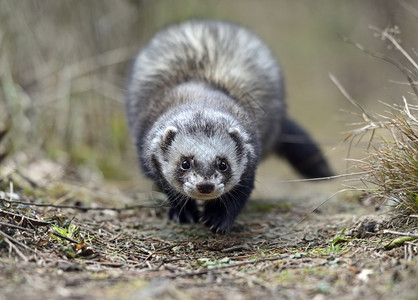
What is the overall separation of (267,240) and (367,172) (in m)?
1.31

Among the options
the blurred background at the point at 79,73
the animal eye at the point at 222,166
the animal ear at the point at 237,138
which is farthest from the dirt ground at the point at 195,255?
the blurred background at the point at 79,73

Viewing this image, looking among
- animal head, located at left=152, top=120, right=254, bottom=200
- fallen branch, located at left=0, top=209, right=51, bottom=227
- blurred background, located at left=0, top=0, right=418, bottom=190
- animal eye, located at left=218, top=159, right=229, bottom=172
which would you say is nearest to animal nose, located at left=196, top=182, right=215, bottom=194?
animal head, located at left=152, top=120, right=254, bottom=200

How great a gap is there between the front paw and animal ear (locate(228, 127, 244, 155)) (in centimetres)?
118

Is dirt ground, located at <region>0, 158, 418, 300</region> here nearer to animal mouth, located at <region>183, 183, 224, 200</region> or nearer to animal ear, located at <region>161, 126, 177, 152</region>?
animal mouth, located at <region>183, 183, 224, 200</region>

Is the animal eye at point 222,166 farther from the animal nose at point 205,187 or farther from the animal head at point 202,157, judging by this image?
the animal nose at point 205,187

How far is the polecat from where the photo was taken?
5305 millimetres

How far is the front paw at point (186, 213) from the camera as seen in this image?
20.7 feet

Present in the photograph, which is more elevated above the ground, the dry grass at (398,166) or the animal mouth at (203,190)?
the dry grass at (398,166)

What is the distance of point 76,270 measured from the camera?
158 inches

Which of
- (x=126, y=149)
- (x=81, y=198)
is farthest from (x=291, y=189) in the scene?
(x=81, y=198)

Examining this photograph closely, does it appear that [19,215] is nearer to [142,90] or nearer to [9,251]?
Answer: [9,251]

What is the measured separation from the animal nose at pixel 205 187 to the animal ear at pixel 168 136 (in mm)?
728

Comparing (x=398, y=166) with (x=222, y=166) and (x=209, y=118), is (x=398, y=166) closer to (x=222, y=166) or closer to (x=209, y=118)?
(x=222, y=166)

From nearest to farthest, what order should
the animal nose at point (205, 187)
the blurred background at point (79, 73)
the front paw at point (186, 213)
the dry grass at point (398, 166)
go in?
the dry grass at point (398, 166) < the animal nose at point (205, 187) < the front paw at point (186, 213) < the blurred background at point (79, 73)
